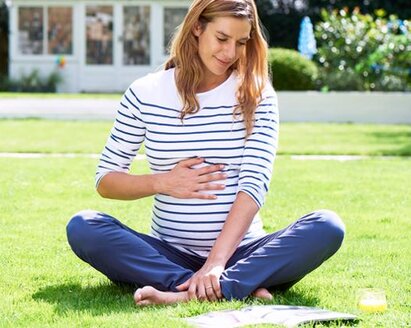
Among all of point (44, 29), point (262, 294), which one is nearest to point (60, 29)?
point (44, 29)

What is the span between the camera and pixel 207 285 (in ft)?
13.2

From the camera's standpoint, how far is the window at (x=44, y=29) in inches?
1072

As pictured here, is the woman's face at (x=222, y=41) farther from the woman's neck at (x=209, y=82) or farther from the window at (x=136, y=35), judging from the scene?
the window at (x=136, y=35)

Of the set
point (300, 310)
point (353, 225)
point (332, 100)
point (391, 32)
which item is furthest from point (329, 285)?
point (391, 32)

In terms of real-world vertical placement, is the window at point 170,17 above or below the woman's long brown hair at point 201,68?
below

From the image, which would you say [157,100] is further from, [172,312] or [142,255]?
[172,312]

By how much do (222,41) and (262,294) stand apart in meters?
1.04

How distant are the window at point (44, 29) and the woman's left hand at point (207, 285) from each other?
23619 mm

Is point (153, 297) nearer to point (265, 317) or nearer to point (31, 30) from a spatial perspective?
point (265, 317)

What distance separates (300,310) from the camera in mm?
3793

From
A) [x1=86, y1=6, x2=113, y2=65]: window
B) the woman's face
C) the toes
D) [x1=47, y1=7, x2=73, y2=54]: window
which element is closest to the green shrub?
[x1=86, y1=6, x2=113, y2=65]: window

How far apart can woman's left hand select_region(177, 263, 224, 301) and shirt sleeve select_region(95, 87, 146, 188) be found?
0.65 metres

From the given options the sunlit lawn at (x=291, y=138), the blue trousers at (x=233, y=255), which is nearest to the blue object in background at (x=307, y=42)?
the sunlit lawn at (x=291, y=138)

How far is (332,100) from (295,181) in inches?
342
